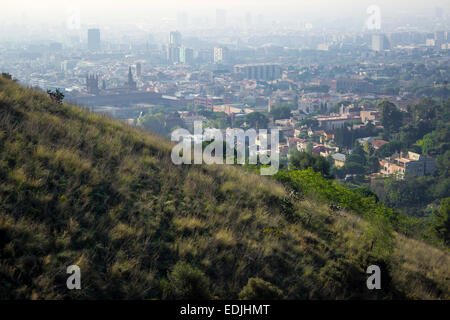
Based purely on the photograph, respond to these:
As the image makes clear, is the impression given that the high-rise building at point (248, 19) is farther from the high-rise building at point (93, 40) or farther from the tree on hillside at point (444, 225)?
the tree on hillside at point (444, 225)

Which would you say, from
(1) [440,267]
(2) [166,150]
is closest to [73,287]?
(2) [166,150]

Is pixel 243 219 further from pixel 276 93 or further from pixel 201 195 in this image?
pixel 276 93

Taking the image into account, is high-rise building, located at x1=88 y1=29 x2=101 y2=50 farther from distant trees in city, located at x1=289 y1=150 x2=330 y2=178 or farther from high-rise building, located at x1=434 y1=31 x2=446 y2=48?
distant trees in city, located at x1=289 y1=150 x2=330 y2=178

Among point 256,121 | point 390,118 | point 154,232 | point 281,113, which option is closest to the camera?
point 154,232

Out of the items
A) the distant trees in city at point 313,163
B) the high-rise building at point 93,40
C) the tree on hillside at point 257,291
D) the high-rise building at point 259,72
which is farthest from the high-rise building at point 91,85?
the high-rise building at point 93,40

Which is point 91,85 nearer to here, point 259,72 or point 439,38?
point 259,72

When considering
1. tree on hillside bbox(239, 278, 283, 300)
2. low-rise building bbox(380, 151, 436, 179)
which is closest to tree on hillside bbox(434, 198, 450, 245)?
tree on hillside bbox(239, 278, 283, 300)

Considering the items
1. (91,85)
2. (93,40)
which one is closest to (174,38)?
(93,40)
